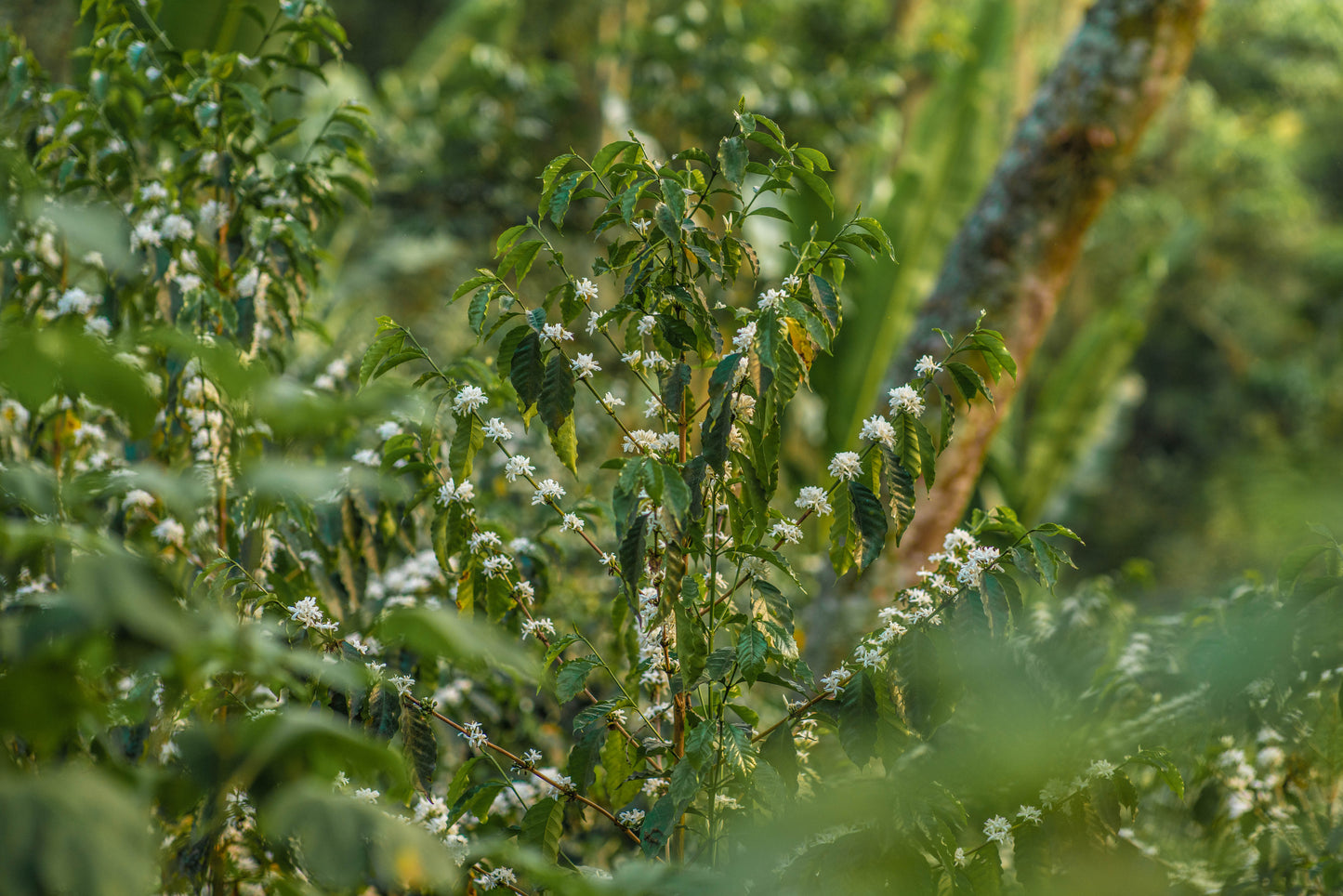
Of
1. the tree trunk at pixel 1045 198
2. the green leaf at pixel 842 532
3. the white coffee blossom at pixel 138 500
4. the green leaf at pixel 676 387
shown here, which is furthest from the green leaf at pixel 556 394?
the tree trunk at pixel 1045 198

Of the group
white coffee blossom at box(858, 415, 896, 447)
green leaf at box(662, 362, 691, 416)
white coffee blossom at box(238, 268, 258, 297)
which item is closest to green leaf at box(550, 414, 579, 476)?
green leaf at box(662, 362, 691, 416)

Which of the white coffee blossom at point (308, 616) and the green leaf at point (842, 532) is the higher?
the green leaf at point (842, 532)

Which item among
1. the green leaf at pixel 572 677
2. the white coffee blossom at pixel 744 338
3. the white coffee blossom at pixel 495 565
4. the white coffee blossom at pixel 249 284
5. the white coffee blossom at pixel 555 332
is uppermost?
the white coffee blossom at pixel 249 284

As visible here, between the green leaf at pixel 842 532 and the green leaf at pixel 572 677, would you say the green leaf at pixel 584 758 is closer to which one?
the green leaf at pixel 572 677

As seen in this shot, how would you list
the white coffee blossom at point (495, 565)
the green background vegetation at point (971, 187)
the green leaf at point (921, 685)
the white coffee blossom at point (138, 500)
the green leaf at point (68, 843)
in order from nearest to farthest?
the green leaf at point (68, 843) < the green leaf at point (921, 685) < the white coffee blossom at point (495, 565) < the white coffee blossom at point (138, 500) < the green background vegetation at point (971, 187)

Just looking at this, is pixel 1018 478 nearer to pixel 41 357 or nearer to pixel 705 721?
pixel 705 721

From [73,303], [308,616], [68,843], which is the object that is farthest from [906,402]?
[73,303]

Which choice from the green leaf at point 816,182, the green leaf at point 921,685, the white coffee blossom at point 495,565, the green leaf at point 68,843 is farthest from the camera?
the white coffee blossom at point 495,565

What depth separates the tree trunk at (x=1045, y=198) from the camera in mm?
2344

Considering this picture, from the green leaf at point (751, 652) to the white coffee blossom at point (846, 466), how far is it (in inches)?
7.5

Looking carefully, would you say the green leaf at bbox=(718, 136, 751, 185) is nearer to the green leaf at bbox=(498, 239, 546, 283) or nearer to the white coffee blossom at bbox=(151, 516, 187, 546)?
the green leaf at bbox=(498, 239, 546, 283)

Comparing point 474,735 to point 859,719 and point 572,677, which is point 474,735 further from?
point 859,719

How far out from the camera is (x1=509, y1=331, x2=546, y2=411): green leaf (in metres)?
1.07

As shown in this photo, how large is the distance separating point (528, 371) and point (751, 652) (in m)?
0.40
